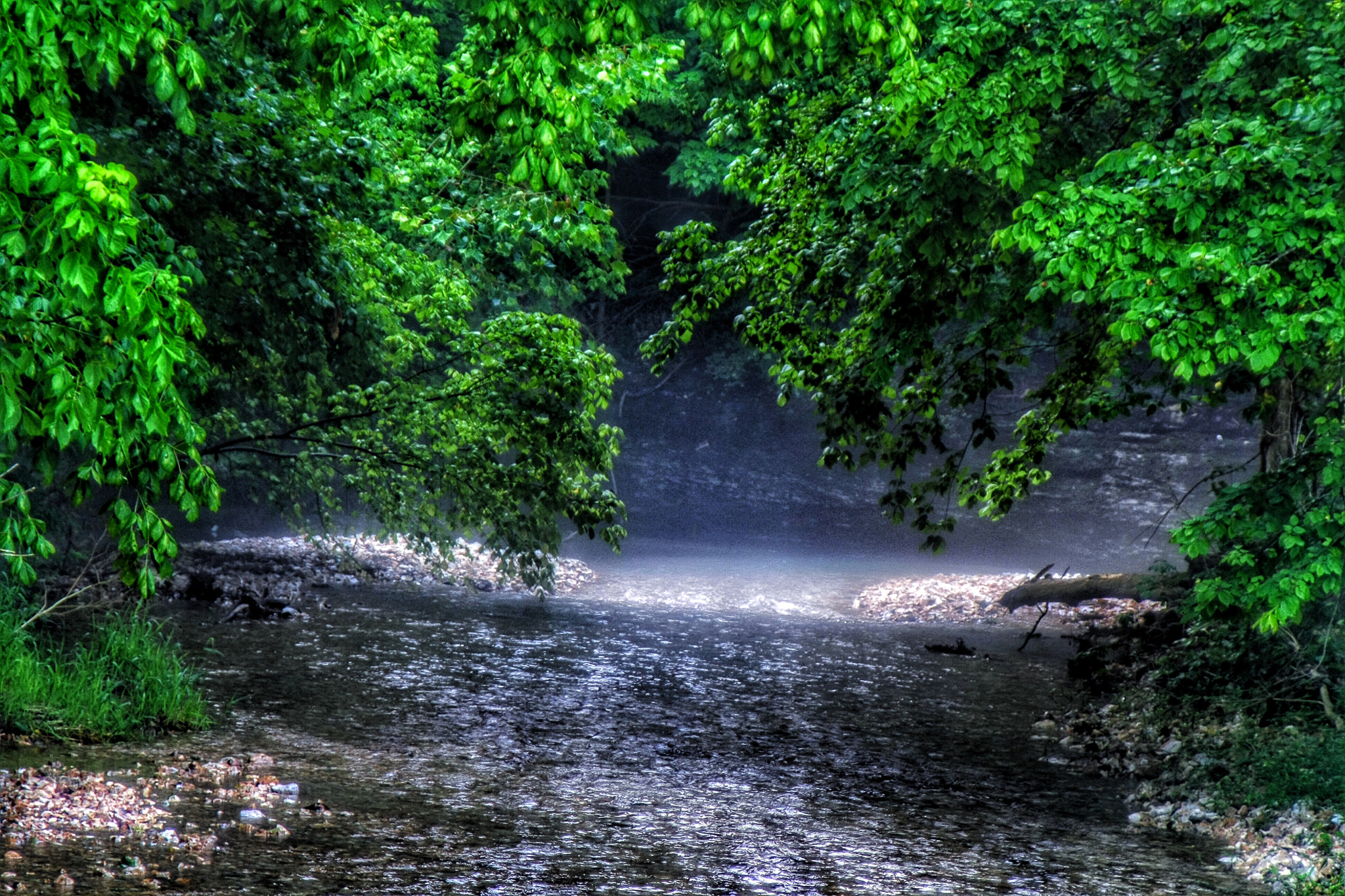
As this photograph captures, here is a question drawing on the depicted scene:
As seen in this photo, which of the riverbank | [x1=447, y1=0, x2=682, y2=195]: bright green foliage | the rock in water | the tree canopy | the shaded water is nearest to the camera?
the tree canopy

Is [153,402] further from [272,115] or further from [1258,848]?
[1258,848]

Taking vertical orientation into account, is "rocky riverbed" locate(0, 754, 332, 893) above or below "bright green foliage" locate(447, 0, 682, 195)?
below

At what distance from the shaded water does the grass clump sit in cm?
34

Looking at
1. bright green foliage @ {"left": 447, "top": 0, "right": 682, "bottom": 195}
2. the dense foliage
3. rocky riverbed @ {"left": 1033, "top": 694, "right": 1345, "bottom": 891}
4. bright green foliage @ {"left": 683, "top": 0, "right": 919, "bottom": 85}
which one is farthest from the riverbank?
bright green foliage @ {"left": 447, "top": 0, "right": 682, "bottom": 195}

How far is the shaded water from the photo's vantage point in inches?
219

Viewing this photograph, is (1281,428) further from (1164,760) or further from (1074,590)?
(1074,590)

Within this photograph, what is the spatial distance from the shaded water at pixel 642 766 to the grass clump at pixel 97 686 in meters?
0.34

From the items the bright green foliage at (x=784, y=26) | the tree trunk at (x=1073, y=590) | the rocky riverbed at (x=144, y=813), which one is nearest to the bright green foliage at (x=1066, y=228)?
the bright green foliage at (x=784, y=26)

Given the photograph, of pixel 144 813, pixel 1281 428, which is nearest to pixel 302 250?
pixel 144 813

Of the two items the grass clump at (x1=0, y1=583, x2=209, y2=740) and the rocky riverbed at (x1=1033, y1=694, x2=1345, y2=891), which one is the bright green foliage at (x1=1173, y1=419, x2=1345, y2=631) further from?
the grass clump at (x1=0, y1=583, x2=209, y2=740)

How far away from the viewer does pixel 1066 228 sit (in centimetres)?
635

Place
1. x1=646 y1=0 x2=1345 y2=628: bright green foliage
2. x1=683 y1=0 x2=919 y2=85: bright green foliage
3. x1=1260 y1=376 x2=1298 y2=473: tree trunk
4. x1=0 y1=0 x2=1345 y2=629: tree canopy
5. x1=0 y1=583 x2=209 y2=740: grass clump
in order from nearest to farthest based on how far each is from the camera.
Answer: x1=0 y1=0 x2=1345 y2=629: tree canopy
x1=683 y1=0 x2=919 y2=85: bright green foliage
x1=646 y1=0 x2=1345 y2=628: bright green foliage
x1=0 y1=583 x2=209 y2=740: grass clump
x1=1260 y1=376 x2=1298 y2=473: tree trunk

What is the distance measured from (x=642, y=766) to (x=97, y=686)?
3.88 metres

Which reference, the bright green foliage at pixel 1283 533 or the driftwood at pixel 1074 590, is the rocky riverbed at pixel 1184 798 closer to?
the bright green foliage at pixel 1283 533
